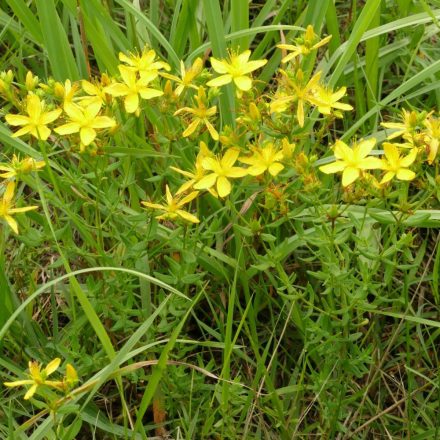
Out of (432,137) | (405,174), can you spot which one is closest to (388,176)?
(405,174)

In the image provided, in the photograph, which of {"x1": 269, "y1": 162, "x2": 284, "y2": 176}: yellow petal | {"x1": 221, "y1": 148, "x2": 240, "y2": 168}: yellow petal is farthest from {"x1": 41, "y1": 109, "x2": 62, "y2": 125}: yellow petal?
{"x1": 269, "y1": 162, "x2": 284, "y2": 176}: yellow petal

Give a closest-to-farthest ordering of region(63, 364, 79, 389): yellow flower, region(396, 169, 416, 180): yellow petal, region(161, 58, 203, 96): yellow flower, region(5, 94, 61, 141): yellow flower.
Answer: region(63, 364, 79, 389): yellow flower < region(396, 169, 416, 180): yellow petal < region(5, 94, 61, 141): yellow flower < region(161, 58, 203, 96): yellow flower

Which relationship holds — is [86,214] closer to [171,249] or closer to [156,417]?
[171,249]

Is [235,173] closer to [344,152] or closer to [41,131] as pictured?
[344,152]

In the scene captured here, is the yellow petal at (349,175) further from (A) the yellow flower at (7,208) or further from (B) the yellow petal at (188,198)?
(A) the yellow flower at (7,208)

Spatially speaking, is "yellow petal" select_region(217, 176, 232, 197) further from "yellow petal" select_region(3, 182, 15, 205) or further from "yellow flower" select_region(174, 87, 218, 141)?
"yellow petal" select_region(3, 182, 15, 205)
